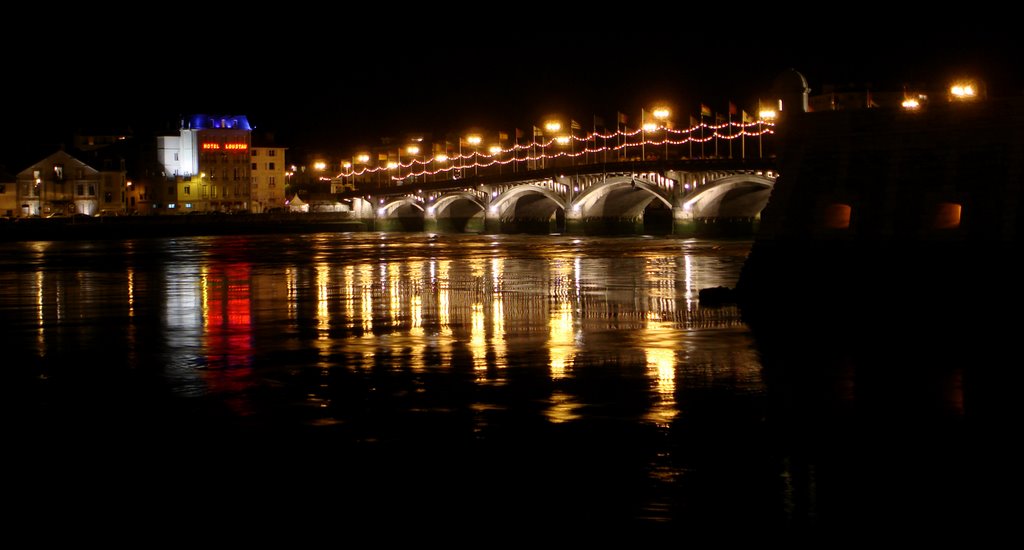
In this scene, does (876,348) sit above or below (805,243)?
below

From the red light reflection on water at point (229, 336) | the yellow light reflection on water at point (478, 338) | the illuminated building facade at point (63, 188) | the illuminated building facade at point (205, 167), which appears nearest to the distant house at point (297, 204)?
the illuminated building facade at point (205, 167)

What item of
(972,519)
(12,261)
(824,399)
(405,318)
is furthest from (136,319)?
(12,261)

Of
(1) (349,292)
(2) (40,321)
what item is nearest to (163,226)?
(1) (349,292)

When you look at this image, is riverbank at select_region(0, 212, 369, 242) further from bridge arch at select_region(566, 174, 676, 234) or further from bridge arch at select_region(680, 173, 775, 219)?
bridge arch at select_region(680, 173, 775, 219)

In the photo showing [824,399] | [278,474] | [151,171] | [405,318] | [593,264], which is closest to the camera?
[278,474]

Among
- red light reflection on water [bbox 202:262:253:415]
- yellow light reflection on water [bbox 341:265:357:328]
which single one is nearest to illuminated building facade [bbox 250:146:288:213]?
yellow light reflection on water [bbox 341:265:357:328]

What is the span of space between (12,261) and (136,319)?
37.8m

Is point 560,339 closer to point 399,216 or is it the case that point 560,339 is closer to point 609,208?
point 609,208

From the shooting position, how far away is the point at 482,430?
1659cm

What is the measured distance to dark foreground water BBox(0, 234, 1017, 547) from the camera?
1258cm

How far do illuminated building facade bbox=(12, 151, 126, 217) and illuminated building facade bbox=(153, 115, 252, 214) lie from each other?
325 inches

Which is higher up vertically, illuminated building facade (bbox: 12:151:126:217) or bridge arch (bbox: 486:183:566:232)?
illuminated building facade (bbox: 12:151:126:217)

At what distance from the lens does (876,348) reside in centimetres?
2448

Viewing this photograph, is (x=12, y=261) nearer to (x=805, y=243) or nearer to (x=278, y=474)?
(x=805, y=243)
